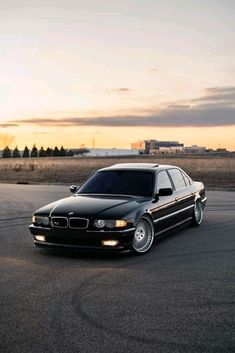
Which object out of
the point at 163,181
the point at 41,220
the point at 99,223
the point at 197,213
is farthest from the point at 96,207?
the point at 197,213

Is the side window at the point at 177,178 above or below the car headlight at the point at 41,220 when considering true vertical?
above

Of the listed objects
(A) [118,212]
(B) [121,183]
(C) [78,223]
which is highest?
(B) [121,183]

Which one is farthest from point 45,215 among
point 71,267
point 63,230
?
point 71,267

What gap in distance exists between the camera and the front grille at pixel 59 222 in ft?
26.1

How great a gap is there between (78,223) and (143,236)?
1.18 meters

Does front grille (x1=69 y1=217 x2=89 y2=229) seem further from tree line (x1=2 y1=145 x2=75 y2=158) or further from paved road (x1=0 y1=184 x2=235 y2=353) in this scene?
tree line (x1=2 y1=145 x2=75 y2=158)

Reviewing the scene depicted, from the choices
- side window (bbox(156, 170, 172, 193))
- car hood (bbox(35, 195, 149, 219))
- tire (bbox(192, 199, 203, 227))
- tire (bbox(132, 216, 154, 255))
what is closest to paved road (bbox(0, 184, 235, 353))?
tire (bbox(132, 216, 154, 255))

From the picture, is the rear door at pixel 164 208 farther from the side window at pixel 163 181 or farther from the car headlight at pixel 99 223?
the car headlight at pixel 99 223

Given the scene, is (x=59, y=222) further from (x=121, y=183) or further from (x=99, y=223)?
(x=121, y=183)

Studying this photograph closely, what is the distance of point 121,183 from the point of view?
940cm

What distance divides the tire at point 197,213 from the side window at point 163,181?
137 cm

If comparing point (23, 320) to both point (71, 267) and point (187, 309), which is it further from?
point (71, 267)

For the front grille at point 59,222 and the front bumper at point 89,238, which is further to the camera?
the front grille at point 59,222

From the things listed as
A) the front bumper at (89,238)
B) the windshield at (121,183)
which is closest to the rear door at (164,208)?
the windshield at (121,183)
